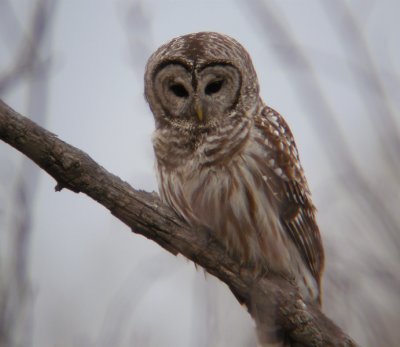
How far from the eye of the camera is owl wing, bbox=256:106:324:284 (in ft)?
15.9

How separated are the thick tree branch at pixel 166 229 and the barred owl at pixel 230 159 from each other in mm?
267

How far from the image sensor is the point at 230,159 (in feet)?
15.3

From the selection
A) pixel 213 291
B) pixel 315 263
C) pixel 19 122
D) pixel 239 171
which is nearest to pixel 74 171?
pixel 19 122

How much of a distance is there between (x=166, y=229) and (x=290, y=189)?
1327mm

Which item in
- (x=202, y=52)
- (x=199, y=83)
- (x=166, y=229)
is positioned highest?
(x=202, y=52)

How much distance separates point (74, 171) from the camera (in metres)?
3.68

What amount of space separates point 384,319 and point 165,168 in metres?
2.18

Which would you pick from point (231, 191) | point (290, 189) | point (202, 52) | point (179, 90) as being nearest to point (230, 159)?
point (231, 191)

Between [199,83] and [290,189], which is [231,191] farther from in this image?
[199,83]

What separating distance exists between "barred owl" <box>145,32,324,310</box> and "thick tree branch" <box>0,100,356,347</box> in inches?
10.5

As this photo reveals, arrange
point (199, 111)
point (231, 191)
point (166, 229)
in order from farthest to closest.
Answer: point (199, 111), point (231, 191), point (166, 229)

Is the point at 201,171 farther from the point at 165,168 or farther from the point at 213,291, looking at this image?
the point at 213,291

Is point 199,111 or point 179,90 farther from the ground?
point 179,90

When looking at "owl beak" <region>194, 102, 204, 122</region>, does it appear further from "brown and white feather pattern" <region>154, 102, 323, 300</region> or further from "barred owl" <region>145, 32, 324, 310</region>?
"brown and white feather pattern" <region>154, 102, 323, 300</region>
